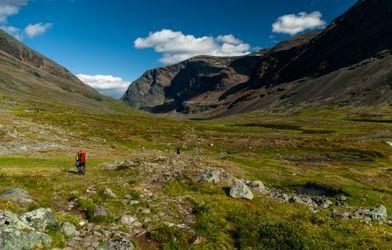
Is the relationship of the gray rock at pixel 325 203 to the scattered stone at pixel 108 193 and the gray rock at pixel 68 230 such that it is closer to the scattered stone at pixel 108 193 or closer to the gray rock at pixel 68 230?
the scattered stone at pixel 108 193

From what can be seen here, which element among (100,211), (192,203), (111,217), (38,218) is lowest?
(192,203)

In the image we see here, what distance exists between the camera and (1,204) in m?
18.2

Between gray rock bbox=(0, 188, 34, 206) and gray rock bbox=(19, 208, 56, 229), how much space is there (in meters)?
2.65

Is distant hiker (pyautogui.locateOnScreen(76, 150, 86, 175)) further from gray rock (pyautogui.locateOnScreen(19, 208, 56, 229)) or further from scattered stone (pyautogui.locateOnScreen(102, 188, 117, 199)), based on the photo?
gray rock (pyautogui.locateOnScreen(19, 208, 56, 229))

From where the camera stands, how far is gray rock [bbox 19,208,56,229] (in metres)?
16.7

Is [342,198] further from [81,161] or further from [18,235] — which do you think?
[18,235]

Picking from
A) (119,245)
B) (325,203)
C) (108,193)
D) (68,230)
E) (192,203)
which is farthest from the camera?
(325,203)

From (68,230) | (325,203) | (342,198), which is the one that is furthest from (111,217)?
(342,198)

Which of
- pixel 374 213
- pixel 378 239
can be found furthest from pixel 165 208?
pixel 374 213

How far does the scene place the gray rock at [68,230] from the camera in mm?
16891

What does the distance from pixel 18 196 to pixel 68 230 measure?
544 centimetres

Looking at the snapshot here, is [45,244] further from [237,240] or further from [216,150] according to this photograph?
[216,150]

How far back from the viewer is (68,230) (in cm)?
1708

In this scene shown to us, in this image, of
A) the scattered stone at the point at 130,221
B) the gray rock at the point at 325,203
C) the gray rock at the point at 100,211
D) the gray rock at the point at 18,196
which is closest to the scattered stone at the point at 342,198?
the gray rock at the point at 325,203
